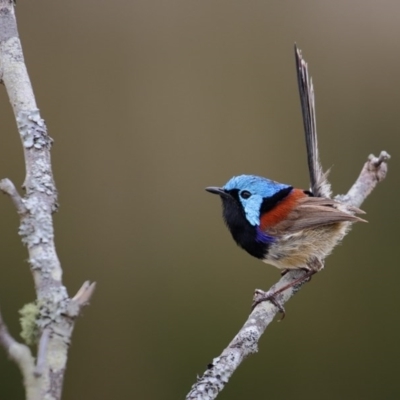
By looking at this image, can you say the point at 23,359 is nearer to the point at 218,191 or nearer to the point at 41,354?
the point at 41,354

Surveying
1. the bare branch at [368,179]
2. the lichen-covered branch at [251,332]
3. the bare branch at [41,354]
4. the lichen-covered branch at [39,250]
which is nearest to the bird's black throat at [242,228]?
the lichen-covered branch at [251,332]

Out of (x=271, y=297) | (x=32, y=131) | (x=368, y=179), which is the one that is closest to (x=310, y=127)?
(x=368, y=179)

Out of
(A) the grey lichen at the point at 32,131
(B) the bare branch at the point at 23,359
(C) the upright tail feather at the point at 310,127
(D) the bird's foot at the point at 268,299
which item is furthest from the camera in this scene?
(C) the upright tail feather at the point at 310,127

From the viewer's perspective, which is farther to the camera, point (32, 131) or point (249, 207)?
point (249, 207)

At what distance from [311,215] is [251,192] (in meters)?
0.22

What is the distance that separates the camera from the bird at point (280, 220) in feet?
8.28

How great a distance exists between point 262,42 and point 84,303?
295 centimetres

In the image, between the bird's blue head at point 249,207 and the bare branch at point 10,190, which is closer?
the bare branch at point 10,190

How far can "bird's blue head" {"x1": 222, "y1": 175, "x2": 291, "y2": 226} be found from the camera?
253cm

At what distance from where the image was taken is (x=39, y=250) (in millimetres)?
1309

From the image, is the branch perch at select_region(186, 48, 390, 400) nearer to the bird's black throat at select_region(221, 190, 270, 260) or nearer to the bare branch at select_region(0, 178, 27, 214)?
the bird's black throat at select_region(221, 190, 270, 260)

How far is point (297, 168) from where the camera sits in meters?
3.79

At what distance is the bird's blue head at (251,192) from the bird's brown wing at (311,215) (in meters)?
0.08

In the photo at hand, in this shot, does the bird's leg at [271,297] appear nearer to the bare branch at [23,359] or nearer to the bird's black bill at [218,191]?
the bird's black bill at [218,191]
